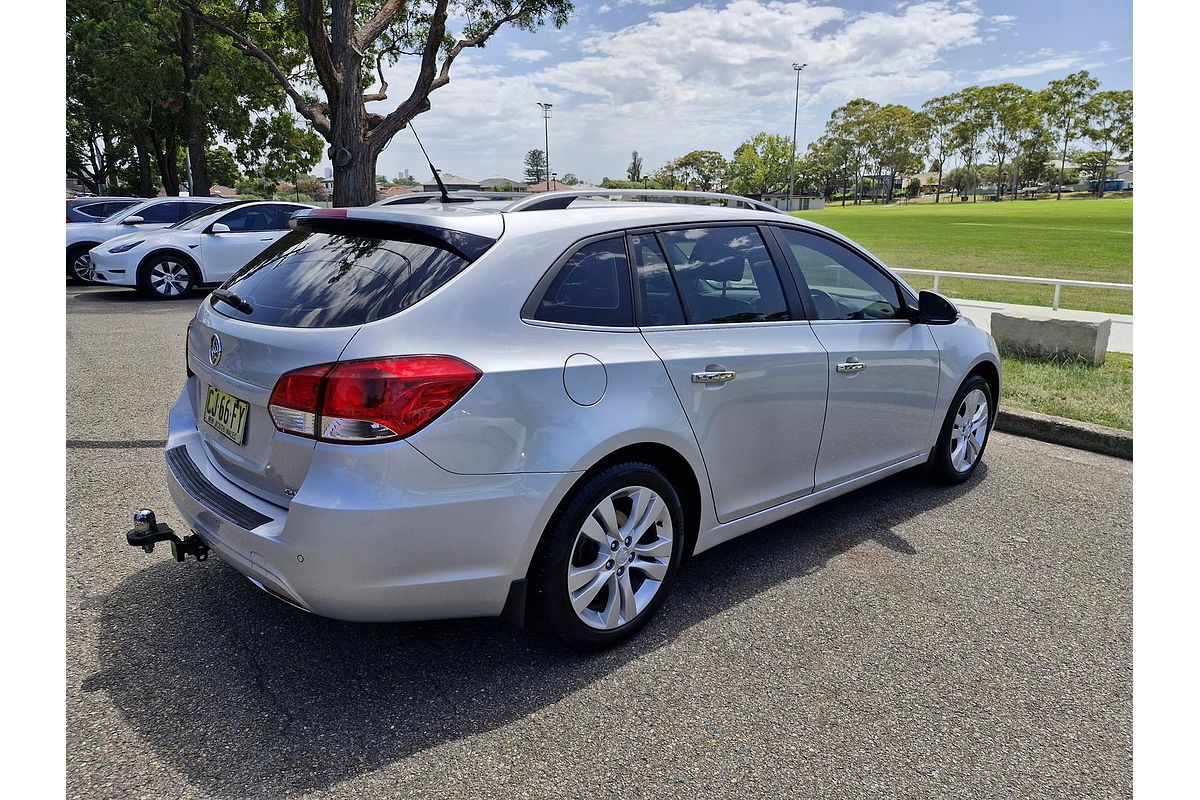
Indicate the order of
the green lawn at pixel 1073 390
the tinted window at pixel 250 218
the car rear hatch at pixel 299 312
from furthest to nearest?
the tinted window at pixel 250 218
the green lawn at pixel 1073 390
the car rear hatch at pixel 299 312

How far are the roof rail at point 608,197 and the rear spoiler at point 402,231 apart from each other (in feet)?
1.10

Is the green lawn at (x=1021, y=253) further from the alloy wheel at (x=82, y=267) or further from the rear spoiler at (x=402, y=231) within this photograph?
the alloy wheel at (x=82, y=267)

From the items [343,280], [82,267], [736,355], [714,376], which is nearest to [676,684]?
[714,376]

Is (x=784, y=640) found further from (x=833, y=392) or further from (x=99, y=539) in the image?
(x=99, y=539)

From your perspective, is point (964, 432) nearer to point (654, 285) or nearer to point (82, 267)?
point (654, 285)

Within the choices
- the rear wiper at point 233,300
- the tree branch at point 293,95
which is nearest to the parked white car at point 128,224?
the tree branch at point 293,95

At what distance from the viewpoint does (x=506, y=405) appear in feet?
8.57

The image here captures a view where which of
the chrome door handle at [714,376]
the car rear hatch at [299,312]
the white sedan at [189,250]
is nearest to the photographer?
the car rear hatch at [299,312]

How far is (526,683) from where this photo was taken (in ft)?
9.46

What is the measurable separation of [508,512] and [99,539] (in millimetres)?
2453

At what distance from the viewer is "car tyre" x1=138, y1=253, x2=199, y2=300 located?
1306cm

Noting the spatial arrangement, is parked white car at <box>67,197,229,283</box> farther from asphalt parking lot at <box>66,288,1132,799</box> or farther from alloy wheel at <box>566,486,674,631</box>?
alloy wheel at <box>566,486,674,631</box>

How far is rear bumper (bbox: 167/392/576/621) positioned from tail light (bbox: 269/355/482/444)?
2.4 inches

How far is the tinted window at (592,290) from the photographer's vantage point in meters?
2.90
